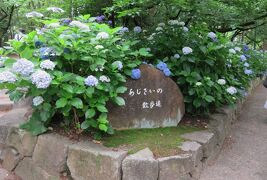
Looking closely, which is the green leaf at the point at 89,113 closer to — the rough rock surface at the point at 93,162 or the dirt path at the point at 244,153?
the rough rock surface at the point at 93,162

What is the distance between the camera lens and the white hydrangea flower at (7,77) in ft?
9.70

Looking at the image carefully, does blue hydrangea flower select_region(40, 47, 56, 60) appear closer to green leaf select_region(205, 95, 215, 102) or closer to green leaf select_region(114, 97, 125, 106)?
green leaf select_region(114, 97, 125, 106)

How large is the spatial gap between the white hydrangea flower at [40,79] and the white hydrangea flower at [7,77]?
7.6 inches

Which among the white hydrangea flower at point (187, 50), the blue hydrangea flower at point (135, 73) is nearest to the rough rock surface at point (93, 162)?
the blue hydrangea flower at point (135, 73)

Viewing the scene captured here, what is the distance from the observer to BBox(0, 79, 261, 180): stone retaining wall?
3.09 meters

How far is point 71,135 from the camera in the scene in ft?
11.4

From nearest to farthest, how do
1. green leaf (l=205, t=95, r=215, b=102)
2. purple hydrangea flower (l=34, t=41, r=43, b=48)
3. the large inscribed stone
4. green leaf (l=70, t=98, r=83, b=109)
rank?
green leaf (l=70, t=98, r=83, b=109)
purple hydrangea flower (l=34, t=41, r=43, b=48)
the large inscribed stone
green leaf (l=205, t=95, r=215, b=102)

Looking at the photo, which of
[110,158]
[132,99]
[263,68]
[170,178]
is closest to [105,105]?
[132,99]

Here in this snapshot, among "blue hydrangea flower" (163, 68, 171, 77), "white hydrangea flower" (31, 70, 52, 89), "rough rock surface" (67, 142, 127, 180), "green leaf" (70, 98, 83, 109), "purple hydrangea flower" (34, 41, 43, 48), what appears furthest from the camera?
"blue hydrangea flower" (163, 68, 171, 77)

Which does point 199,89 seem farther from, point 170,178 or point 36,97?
point 36,97

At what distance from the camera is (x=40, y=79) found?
2943 mm

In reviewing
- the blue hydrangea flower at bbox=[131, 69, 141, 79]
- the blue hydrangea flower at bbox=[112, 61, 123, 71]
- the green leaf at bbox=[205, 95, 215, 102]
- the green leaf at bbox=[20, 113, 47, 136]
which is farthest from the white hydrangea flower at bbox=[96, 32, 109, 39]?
the green leaf at bbox=[205, 95, 215, 102]

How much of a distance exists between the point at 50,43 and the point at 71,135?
1.03m

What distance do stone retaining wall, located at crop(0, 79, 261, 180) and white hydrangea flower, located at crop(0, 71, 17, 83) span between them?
78 cm
